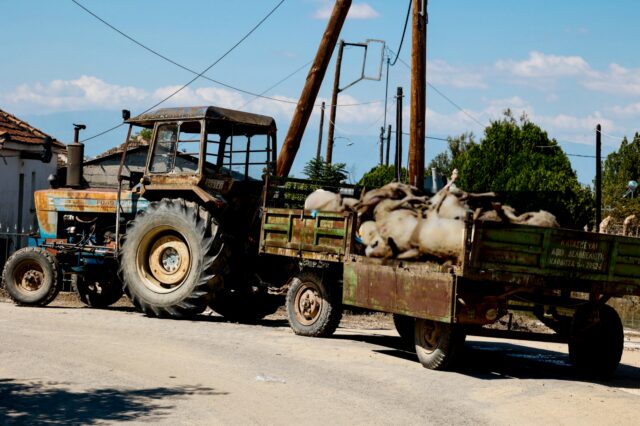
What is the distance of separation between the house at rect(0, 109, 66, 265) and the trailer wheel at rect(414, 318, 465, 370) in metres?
16.2

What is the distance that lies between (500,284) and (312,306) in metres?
3.62

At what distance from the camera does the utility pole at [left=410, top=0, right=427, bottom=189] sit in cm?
1816

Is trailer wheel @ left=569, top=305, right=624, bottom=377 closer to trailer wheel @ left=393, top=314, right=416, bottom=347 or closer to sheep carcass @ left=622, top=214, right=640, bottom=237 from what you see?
trailer wheel @ left=393, top=314, right=416, bottom=347

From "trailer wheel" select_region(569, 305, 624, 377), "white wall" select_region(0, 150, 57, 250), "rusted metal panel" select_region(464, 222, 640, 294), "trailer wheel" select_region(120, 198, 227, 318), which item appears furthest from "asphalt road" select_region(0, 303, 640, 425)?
"white wall" select_region(0, 150, 57, 250)

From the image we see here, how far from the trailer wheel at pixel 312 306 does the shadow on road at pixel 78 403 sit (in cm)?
440

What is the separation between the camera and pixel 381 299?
39.4 feet

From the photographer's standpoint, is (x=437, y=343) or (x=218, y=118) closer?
(x=437, y=343)

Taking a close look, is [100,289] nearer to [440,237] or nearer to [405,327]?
[405,327]

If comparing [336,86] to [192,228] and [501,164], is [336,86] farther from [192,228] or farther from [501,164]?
[192,228]

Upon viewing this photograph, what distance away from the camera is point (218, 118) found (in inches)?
607

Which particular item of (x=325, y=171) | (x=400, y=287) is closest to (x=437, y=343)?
(x=400, y=287)

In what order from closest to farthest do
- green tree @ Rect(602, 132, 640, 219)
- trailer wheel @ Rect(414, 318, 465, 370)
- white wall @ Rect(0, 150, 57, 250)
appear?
trailer wheel @ Rect(414, 318, 465, 370)
white wall @ Rect(0, 150, 57, 250)
green tree @ Rect(602, 132, 640, 219)

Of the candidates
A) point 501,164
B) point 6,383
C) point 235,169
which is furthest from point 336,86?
point 6,383

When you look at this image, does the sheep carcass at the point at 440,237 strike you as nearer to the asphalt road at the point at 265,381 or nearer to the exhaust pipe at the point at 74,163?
the asphalt road at the point at 265,381
